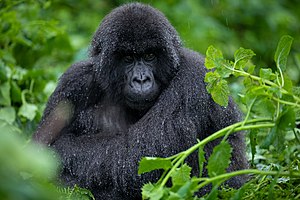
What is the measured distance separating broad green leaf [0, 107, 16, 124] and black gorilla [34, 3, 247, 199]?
2.48ft

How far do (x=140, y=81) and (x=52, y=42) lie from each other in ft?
8.51

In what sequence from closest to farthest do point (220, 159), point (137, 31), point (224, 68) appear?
point (220, 159), point (224, 68), point (137, 31)

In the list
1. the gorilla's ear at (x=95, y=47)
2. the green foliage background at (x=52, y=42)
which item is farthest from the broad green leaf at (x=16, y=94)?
the gorilla's ear at (x=95, y=47)

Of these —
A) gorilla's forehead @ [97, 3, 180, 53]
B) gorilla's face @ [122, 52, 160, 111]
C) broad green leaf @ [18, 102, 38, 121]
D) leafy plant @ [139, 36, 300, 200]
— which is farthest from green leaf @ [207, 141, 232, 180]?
broad green leaf @ [18, 102, 38, 121]

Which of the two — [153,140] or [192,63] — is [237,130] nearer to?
[153,140]

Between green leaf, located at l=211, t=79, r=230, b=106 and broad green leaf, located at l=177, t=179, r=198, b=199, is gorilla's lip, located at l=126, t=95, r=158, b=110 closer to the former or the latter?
green leaf, located at l=211, t=79, r=230, b=106

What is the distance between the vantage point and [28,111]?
500 centimetres

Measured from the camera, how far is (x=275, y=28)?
10.2 meters

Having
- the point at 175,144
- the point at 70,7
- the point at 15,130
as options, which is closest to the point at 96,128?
the point at 175,144

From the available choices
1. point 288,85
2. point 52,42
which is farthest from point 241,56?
point 52,42

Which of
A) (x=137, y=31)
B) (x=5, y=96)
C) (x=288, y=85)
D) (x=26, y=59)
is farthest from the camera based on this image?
(x=26, y=59)

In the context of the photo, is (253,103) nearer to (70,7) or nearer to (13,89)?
(13,89)

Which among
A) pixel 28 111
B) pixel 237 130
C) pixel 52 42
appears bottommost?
Result: pixel 28 111

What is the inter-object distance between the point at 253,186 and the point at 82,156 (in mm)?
1415
